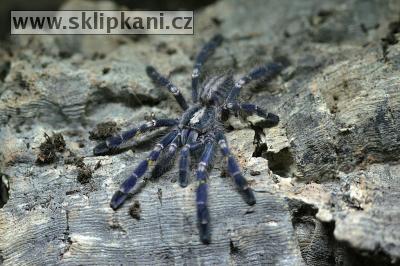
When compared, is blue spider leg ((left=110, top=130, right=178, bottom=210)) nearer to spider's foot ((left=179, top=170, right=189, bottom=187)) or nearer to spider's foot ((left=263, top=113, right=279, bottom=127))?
spider's foot ((left=179, top=170, right=189, bottom=187))

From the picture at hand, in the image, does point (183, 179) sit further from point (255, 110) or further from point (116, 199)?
point (255, 110)

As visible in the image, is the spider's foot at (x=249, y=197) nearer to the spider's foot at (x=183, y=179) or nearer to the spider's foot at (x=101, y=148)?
the spider's foot at (x=183, y=179)

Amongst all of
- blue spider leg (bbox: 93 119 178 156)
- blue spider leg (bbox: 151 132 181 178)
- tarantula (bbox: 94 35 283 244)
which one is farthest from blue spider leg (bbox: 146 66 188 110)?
blue spider leg (bbox: 151 132 181 178)

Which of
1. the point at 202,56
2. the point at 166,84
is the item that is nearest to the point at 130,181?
the point at 166,84

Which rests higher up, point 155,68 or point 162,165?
point 155,68

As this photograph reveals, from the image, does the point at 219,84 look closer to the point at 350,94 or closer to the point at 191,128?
the point at 191,128

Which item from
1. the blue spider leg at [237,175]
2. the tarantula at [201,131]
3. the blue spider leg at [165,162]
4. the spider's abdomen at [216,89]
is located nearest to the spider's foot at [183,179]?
the tarantula at [201,131]

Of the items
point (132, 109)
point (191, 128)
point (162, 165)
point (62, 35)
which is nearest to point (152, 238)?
point (162, 165)
